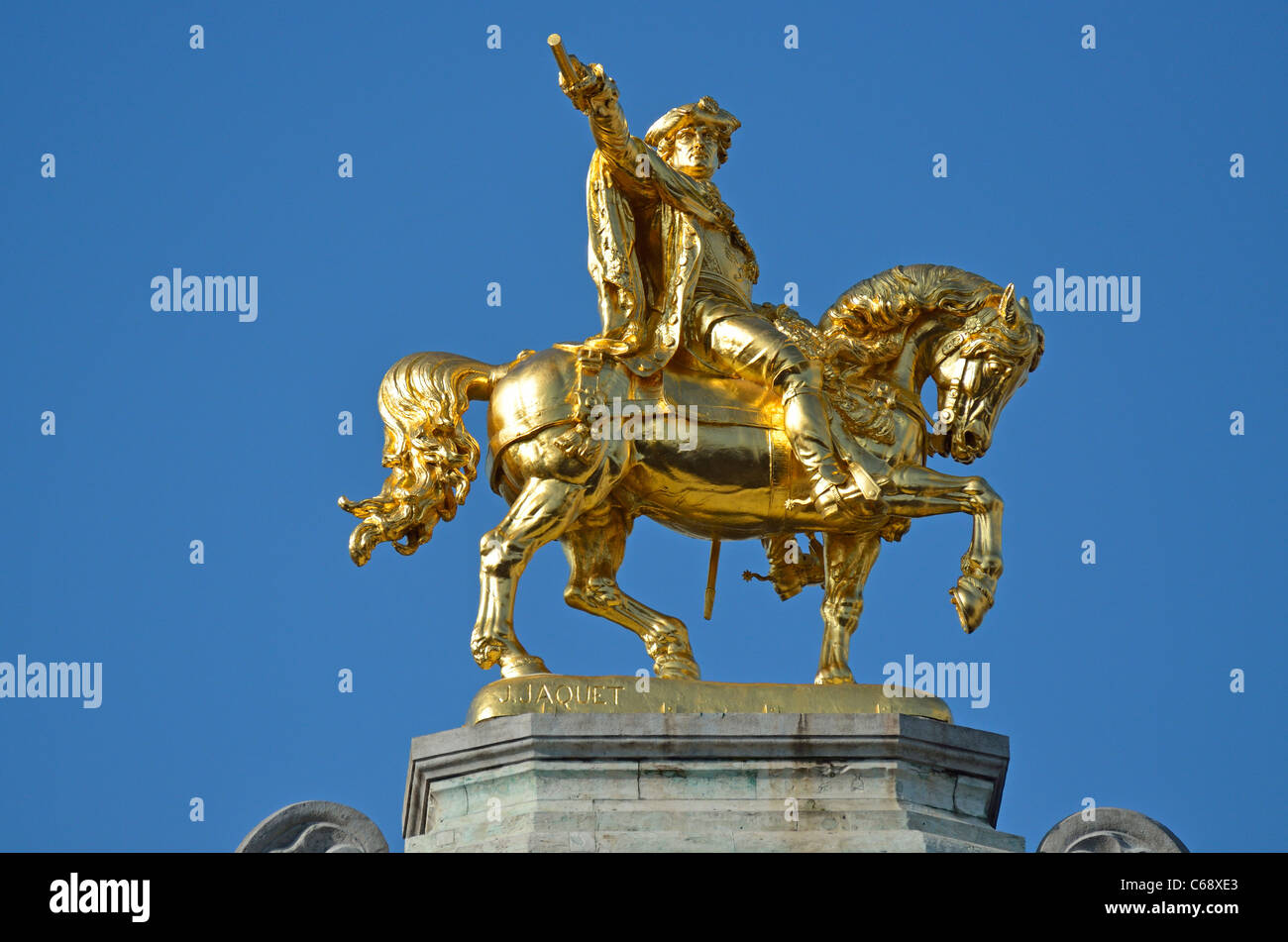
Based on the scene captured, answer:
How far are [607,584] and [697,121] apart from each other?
126 inches

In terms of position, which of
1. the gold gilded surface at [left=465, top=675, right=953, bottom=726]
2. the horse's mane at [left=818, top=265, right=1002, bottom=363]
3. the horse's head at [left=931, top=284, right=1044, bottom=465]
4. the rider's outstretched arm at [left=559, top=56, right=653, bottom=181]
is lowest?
the gold gilded surface at [left=465, top=675, right=953, bottom=726]

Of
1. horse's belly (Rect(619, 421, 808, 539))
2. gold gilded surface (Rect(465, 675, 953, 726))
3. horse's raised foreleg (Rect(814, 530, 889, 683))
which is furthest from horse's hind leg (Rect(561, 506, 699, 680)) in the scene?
horse's raised foreleg (Rect(814, 530, 889, 683))

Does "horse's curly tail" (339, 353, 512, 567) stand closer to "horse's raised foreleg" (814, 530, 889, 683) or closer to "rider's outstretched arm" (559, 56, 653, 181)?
"rider's outstretched arm" (559, 56, 653, 181)

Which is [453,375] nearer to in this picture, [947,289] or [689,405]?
[689,405]


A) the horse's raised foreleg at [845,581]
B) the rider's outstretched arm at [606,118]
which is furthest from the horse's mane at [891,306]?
the rider's outstretched arm at [606,118]

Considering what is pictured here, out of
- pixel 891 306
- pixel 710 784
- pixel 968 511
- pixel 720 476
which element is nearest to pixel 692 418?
pixel 720 476

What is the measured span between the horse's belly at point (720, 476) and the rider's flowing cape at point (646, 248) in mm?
599

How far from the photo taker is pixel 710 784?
1408cm

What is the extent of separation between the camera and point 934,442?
51.9 ft

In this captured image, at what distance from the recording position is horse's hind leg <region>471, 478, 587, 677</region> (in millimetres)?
14938
